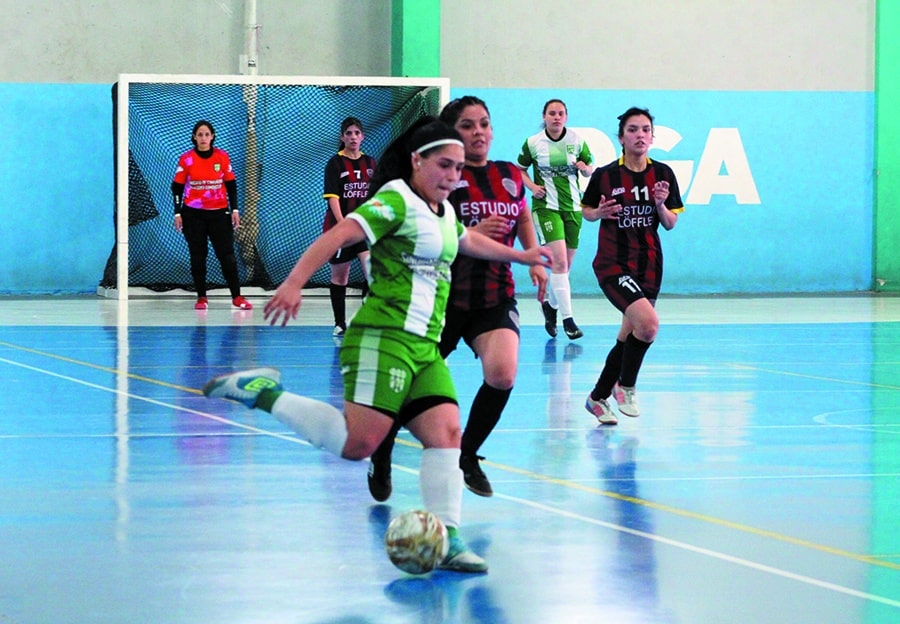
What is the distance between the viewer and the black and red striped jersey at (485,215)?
6.53 meters

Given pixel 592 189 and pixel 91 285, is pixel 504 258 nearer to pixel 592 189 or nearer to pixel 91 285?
pixel 592 189

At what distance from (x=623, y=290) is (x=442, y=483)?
11.7 feet

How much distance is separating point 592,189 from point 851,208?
524 inches

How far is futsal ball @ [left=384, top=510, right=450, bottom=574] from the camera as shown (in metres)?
4.73

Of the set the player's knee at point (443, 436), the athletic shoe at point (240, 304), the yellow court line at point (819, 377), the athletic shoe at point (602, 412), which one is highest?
the athletic shoe at point (240, 304)

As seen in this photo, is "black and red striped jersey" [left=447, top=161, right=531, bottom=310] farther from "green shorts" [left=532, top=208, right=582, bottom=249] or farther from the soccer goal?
the soccer goal

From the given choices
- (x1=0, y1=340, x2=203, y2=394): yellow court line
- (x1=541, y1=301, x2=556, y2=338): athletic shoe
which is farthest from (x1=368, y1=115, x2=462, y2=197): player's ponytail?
(x1=541, y1=301, x2=556, y2=338): athletic shoe

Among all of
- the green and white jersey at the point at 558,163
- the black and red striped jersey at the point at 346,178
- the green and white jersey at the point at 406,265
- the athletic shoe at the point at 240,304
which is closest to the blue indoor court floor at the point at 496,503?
the green and white jersey at the point at 406,265

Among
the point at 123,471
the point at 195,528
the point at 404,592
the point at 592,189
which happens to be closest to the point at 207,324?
the point at 592,189

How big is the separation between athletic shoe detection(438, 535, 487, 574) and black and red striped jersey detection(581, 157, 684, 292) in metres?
3.81

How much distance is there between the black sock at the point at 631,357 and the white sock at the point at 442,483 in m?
3.51

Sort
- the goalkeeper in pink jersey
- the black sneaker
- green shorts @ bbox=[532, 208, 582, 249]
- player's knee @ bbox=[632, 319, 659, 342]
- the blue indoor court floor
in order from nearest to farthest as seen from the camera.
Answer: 1. the blue indoor court floor
2. the black sneaker
3. player's knee @ bbox=[632, 319, 659, 342]
4. green shorts @ bbox=[532, 208, 582, 249]
5. the goalkeeper in pink jersey

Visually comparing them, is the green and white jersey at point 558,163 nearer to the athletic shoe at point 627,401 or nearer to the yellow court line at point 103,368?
the yellow court line at point 103,368

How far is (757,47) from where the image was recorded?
20.7 meters
